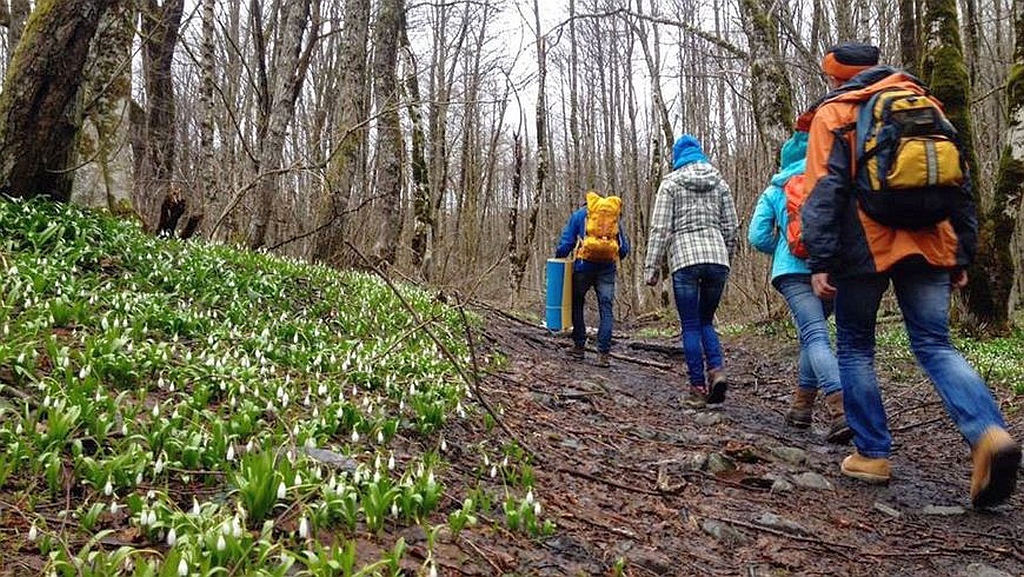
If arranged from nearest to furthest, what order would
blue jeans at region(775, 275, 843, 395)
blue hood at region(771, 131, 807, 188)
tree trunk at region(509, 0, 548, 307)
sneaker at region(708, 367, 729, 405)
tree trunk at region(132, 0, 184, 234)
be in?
blue jeans at region(775, 275, 843, 395)
blue hood at region(771, 131, 807, 188)
sneaker at region(708, 367, 729, 405)
tree trunk at region(132, 0, 184, 234)
tree trunk at region(509, 0, 548, 307)

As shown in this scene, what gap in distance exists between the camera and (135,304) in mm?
4898

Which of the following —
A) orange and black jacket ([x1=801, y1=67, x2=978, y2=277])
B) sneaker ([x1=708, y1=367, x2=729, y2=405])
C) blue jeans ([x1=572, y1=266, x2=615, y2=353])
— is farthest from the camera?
blue jeans ([x1=572, y1=266, x2=615, y2=353])

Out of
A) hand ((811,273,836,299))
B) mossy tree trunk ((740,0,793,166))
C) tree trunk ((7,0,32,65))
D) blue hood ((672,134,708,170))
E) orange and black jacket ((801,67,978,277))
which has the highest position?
tree trunk ((7,0,32,65))

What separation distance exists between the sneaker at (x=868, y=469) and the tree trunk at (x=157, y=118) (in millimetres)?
11900

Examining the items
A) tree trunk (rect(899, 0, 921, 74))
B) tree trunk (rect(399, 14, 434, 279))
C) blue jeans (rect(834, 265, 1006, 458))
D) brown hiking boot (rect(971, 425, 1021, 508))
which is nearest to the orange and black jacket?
blue jeans (rect(834, 265, 1006, 458))

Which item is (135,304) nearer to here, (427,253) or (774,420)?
(774,420)

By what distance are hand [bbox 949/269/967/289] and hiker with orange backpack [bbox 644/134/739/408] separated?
7.97 ft

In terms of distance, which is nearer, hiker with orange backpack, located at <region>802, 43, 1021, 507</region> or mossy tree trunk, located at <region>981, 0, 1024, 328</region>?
hiker with orange backpack, located at <region>802, 43, 1021, 507</region>

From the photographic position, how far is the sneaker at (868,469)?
3.97 m

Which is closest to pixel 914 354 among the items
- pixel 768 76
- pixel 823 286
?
pixel 823 286

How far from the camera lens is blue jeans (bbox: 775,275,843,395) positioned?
4.91 metres

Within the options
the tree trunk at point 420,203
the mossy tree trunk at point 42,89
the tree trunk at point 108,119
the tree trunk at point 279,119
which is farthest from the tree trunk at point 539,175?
the mossy tree trunk at point 42,89

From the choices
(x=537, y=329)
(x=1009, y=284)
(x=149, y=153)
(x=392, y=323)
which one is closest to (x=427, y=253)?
(x=537, y=329)

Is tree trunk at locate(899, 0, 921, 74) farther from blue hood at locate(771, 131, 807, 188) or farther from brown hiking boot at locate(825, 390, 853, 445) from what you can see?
brown hiking boot at locate(825, 390, 853, 445)
